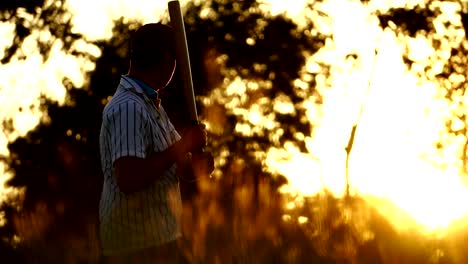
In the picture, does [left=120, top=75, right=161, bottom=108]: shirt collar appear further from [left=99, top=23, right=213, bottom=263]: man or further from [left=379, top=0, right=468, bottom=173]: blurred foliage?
[left=379, top=0, right=468, bottom=173]: blurred foliage

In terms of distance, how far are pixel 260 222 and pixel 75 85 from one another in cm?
1498

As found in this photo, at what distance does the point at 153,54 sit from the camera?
4438 mm

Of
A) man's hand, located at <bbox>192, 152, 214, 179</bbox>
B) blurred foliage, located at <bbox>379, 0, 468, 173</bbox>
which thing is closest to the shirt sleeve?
man's hand, located at <bbox>192, 152, 214, 179</bbox>

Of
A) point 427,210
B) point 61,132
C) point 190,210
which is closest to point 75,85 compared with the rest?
point 61,132

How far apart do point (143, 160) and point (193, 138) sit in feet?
0.95

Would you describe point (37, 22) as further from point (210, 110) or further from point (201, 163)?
point (201, 163)

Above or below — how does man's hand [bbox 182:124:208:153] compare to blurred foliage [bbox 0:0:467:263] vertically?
below

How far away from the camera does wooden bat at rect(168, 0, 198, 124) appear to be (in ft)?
16.4

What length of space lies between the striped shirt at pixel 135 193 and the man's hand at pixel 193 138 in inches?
4.6

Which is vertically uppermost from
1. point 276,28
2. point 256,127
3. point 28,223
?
point 276,28

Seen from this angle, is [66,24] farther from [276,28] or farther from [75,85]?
[276,28]

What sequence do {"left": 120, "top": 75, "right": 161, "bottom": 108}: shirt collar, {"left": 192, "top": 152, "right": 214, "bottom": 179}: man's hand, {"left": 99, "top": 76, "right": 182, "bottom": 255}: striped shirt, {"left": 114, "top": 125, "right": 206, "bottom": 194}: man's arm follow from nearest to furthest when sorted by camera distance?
{"left": 114, "top": 125, "right": 206, "bottom": 194}: man's arm
{"left": 99, "top": 76, "right": 182, "bottom": 255}: striped shirt
{"left": 120, "top": 75, "right": 161, "bottom": 108}: shirt collar
{"left": 192, "top": 152, "right": 214, "bottom": 179}: man's hand

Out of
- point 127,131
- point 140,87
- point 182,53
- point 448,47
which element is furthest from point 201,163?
point 448,47

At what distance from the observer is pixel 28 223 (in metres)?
16.7
